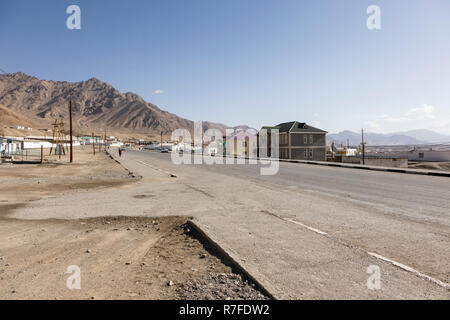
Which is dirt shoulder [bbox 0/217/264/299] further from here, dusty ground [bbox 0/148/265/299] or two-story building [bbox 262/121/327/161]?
two-story building [bbox 262/121/327/161]

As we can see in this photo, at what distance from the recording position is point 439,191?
11.4 m

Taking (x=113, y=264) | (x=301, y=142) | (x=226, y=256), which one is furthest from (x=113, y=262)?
(x=301, y=142)

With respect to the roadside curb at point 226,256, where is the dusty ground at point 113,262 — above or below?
below

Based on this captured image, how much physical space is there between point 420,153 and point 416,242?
3274 inches

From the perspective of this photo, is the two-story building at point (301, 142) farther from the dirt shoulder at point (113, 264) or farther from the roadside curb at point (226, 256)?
the dirt shoulder at point (113, 264)

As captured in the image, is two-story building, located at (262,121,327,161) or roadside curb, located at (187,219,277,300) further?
two-story building, located at (262,121,327,161)

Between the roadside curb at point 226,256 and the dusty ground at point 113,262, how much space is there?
0.09 meters

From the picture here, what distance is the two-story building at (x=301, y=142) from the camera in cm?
5634

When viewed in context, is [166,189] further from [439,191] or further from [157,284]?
[439,191]

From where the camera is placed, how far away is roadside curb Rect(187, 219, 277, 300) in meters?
3.56

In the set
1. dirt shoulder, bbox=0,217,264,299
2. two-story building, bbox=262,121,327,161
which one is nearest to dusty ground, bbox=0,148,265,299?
dirt shoulder, bbox=0,217,264,299

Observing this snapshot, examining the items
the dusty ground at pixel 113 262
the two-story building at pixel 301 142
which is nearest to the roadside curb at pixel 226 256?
the dusty ground at pixel 113 262

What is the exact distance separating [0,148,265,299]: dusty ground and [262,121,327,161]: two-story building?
5110cm
